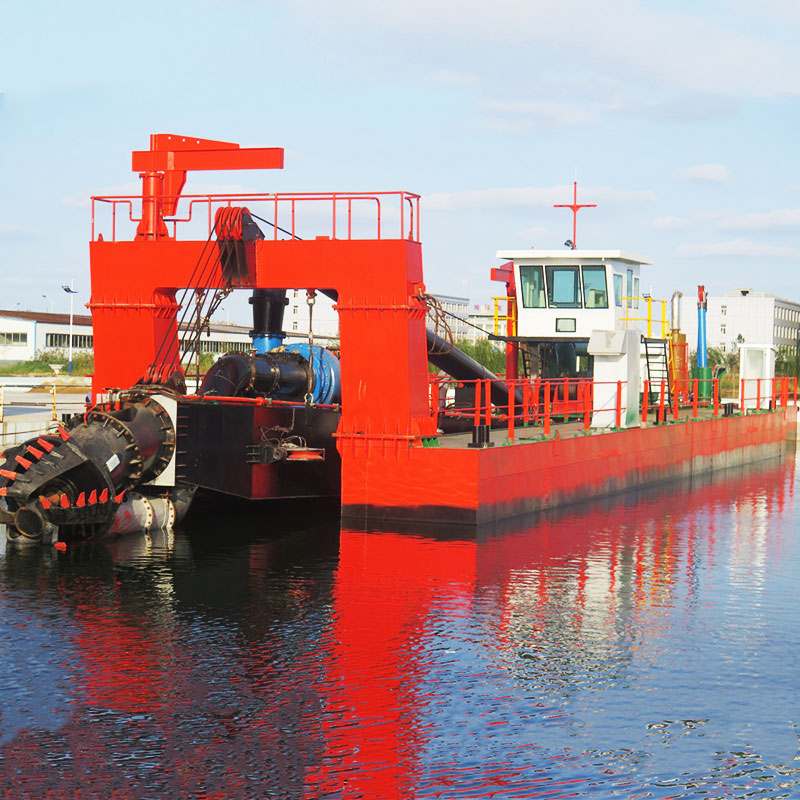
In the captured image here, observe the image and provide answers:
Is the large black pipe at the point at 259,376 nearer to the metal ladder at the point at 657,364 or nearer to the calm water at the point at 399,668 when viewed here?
the calm water at the point at 399,668

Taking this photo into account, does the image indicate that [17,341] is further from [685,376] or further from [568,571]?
[568,571]

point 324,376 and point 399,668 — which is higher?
point 324,376

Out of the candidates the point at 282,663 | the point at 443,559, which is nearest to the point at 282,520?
the point at 443,559

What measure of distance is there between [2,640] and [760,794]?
8270 millimetres

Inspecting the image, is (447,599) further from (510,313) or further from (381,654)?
(510,313)

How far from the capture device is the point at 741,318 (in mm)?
126125

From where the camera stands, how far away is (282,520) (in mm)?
22344

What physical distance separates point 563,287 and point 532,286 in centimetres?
80

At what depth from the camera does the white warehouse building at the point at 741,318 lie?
125 m

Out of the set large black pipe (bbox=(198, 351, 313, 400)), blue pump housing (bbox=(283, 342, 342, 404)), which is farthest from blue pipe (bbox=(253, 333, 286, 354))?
large black pipe (bbox=(198, 351, 313, 400))

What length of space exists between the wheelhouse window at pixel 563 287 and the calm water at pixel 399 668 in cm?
1076

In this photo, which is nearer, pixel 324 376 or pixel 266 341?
pixel 324 376

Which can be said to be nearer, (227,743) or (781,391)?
(227,743)

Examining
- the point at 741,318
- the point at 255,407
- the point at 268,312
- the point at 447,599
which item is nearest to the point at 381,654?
the point at 447,599
